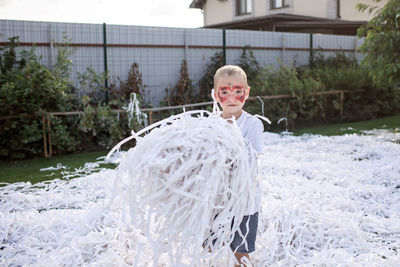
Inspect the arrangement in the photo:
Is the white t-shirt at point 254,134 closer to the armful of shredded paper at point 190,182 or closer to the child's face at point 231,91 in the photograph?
the child's face at point 231,91

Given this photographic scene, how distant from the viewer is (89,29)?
8.06 meters

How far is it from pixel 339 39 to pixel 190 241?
1271 cm

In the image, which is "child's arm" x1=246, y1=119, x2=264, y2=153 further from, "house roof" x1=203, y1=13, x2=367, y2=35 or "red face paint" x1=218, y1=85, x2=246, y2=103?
"house roof" x1=203, y1=13, x2=367, y2=35

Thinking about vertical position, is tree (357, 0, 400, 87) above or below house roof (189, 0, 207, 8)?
below

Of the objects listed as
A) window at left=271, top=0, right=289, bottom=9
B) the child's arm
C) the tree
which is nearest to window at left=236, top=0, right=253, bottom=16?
window at left=271, top=0, right=289, bottom=9

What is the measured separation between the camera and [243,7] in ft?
70.9

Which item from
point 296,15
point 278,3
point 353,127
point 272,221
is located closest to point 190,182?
point 272,221

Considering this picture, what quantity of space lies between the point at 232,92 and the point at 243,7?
66.6ft

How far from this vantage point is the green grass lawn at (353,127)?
8352 millimetres

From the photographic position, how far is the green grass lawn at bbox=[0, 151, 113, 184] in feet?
16.5

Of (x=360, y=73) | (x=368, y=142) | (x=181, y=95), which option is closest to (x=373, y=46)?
(x=368, y=142)

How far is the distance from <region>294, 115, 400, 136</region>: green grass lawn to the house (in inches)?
326

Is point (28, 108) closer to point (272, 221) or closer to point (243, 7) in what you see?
point (272, 221)

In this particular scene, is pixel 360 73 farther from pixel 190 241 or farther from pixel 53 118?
pixel 190 241
